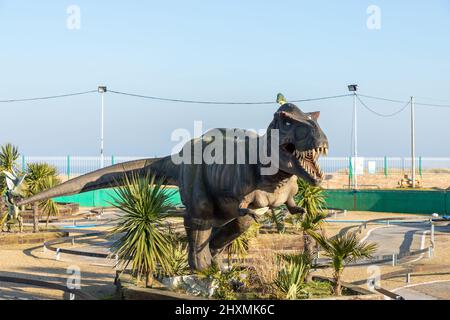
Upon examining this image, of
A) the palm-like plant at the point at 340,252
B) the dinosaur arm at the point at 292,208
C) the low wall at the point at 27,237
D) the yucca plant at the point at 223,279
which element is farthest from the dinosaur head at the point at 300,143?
the low wall at the point at 27,237

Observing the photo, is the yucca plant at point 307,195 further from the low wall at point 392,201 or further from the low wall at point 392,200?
the low wall at point 392,201

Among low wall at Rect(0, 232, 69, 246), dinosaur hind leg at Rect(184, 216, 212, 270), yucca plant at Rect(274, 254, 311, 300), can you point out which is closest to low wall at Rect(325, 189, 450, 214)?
low wall at Rect(0, 232, 69, 246)

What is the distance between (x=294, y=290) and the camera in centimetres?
800

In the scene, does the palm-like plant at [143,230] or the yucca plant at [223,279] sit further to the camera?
the palm-like plant at [143,230]

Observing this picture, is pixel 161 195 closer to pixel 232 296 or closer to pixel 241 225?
pixel 241 225

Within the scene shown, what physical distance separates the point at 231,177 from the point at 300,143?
152cm

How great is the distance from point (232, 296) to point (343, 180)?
4106 centimetres

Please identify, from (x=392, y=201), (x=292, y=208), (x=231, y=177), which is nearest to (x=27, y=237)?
(x=231, y=177)

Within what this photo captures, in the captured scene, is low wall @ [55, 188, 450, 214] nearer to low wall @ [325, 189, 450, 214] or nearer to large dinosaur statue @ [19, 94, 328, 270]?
low wall @ [325, 189, 450, 214]

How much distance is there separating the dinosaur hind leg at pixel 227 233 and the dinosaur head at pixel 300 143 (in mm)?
2131

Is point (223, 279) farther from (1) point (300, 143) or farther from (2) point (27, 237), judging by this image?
(2) point (27, 237)

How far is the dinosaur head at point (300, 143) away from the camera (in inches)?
273

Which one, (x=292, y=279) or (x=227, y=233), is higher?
(x=227, y=233)

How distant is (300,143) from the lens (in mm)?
7035
